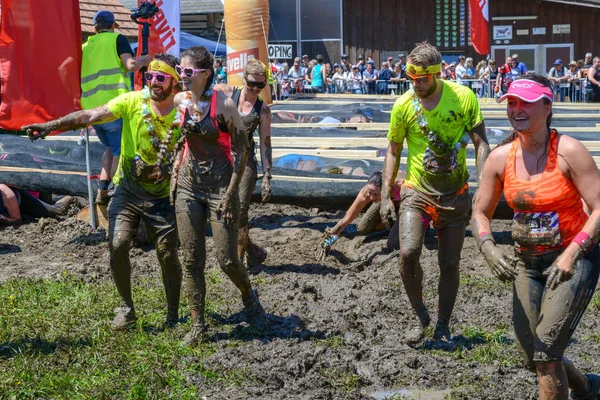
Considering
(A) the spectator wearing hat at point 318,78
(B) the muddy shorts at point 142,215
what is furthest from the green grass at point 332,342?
(A) the spectator wearing hat at point 318,78

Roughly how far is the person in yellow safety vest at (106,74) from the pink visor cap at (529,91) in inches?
244

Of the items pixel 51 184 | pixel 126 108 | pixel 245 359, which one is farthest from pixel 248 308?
pixel 51 184

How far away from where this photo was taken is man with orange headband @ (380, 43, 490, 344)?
21.2 ft

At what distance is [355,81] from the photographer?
28.3m

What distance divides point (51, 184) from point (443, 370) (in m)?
7.21

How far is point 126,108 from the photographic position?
6.67 m

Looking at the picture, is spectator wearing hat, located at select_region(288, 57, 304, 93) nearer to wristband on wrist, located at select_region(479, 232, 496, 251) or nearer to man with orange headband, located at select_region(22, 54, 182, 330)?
man with orange headband, located at select_region(22, 54, 182, 330)

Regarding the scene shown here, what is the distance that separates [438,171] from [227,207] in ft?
5.22

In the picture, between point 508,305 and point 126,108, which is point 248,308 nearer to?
point 126,108

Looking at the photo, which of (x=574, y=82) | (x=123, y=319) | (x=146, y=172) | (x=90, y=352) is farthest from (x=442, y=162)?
(x=574, y=82)

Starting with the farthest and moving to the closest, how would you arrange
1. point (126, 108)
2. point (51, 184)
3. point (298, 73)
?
1. point (298, 73)
2. point (51, 184)
3. point (126, 108)

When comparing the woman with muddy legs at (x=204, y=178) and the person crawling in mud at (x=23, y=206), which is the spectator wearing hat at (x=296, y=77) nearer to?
the person crawling in mud at (x=23, y=206)

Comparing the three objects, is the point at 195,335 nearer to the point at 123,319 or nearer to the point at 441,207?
the point at 123,319

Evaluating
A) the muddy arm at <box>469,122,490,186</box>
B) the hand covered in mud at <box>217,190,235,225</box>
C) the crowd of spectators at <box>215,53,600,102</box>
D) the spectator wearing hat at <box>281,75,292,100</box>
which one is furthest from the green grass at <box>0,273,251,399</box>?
the spectator wearing hat at <box>281,75,292,100</box>
